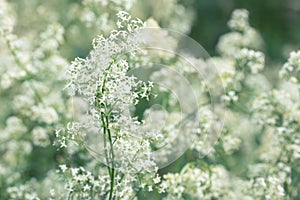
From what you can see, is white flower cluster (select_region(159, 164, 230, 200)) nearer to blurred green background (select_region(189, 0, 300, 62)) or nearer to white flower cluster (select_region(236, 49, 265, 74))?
white flower cluster (select_region(236, 49, 265, 74))

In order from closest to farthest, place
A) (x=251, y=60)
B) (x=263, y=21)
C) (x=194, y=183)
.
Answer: (x=194, y=183) → (x=251, y=60) → (x=263, y=21)

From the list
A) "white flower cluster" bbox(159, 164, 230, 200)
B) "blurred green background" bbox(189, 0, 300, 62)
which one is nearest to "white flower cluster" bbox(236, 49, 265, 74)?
"white flower cluster" bbox(159, 164, 230, 200)

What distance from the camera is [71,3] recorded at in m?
3.84

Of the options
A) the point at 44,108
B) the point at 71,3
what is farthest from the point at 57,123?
the point at 71,3

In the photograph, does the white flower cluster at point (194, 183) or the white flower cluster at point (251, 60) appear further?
the white flower cluster at point (251, 60)

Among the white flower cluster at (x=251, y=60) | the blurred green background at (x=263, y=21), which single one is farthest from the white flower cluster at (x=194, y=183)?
the blurred green background at (x=263, y=21)

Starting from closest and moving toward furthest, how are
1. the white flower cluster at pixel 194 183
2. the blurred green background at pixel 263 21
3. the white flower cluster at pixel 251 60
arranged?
the white flower cluster at pixel 194 183 → the white flower cluster at pixel 251 60 → the blurred green background at pixel 263 21

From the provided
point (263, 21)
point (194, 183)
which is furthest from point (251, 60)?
point (263, 21)

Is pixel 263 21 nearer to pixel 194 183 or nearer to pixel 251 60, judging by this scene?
pixel 251 60

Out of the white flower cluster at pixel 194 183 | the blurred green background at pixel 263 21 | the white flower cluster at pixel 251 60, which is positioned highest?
the blurred green background at pixel 263 21

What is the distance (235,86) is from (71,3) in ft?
4.57

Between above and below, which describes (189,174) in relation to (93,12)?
below

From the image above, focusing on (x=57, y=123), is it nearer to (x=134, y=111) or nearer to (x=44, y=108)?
(x=44, y=108)

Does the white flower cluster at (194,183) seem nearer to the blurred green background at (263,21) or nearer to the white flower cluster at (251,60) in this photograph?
the white flower cluster at (251,60)
